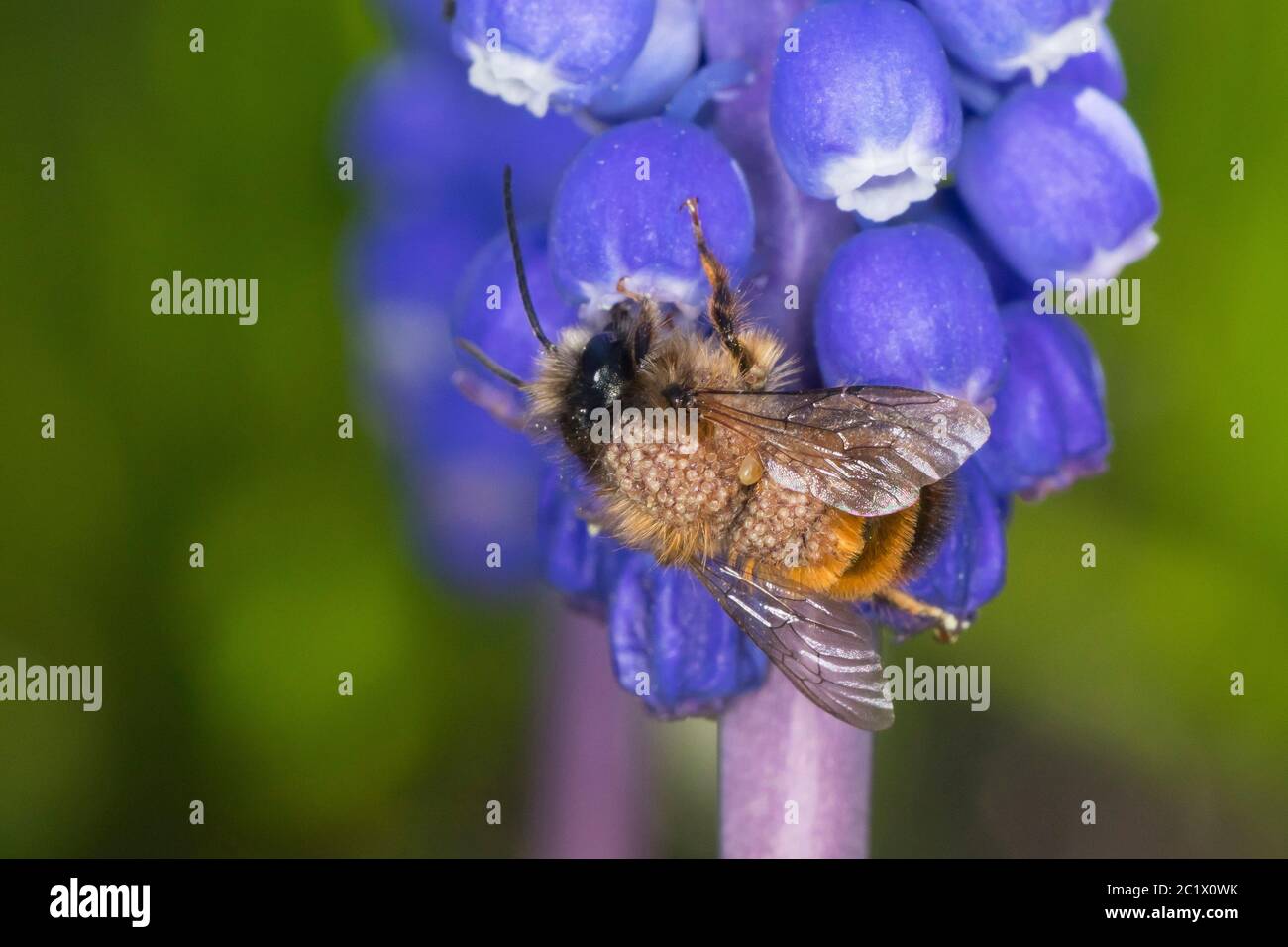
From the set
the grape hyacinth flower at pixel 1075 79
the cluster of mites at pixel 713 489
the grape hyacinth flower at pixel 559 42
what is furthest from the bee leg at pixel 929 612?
the grape hyacinth flower at pixel 559 42

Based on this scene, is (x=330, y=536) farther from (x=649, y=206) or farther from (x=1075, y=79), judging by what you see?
(x=1075, y=79)

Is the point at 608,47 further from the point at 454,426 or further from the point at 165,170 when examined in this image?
the point at 165,170

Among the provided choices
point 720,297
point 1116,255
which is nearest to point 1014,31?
point 1116,255

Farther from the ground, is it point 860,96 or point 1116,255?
point 860,96

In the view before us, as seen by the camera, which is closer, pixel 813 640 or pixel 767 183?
pixel 767 183

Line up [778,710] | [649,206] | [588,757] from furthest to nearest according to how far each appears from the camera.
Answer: [588,757] < [778,710] < [649,206]

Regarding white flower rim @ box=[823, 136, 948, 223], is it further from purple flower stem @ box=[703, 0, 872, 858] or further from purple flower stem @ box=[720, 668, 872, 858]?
purple flower stem @ box=[720, 668, 872, 858]

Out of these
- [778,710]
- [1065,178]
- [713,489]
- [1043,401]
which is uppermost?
[1065,178]

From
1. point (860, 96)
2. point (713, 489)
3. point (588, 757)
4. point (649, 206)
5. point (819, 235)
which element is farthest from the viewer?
point (588, 757)
